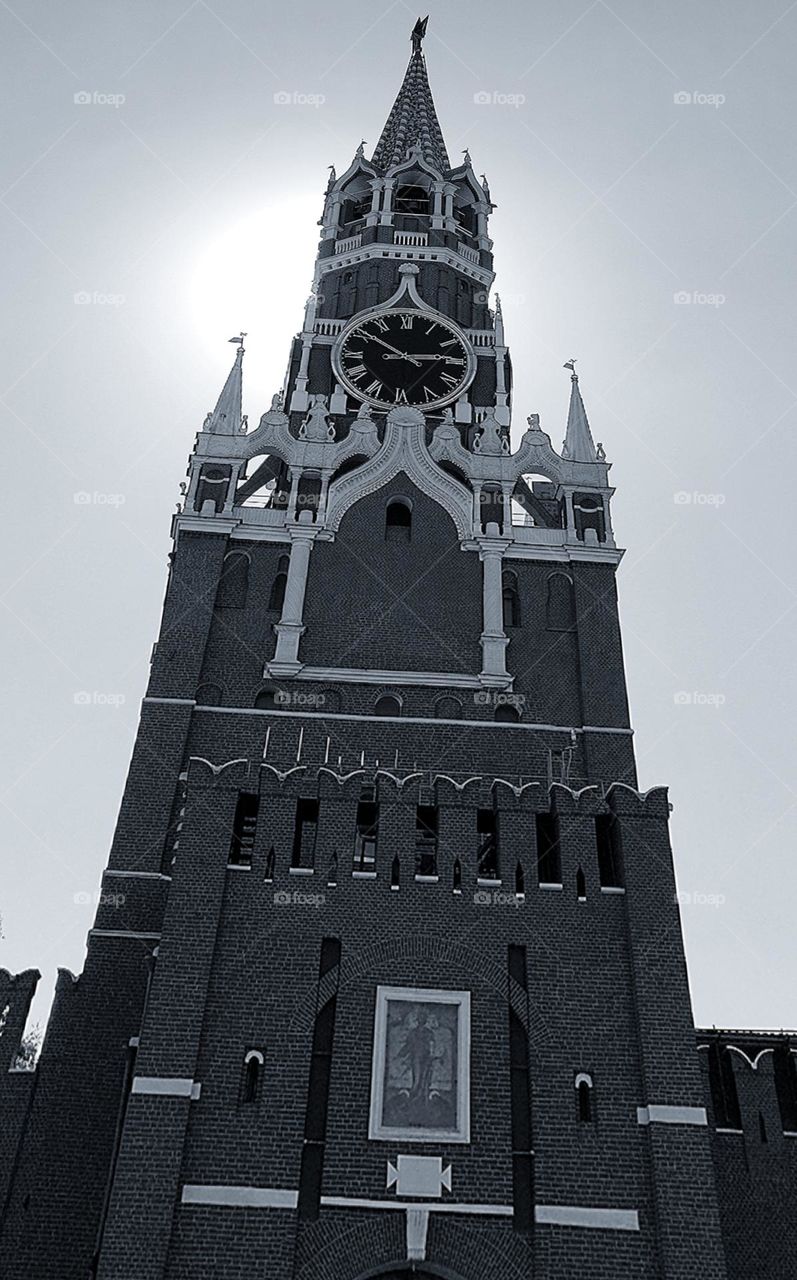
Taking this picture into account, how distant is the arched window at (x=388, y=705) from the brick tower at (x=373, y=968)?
0.37 feet

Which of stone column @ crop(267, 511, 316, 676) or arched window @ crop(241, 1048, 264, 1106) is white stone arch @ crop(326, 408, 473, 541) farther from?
arched window @ crop(241, 1048, 264, 1106)

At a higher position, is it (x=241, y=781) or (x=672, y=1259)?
(x=241, y=781)

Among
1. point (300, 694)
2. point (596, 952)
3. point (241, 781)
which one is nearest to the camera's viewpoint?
point (596, 952)

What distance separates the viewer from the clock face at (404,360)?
144 feet

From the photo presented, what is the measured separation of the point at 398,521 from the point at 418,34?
1926 inches

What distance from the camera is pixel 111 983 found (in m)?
26.9

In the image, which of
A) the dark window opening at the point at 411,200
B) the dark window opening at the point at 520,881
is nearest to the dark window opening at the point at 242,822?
the dark window opening at the point at 520,881

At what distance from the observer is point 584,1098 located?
71.1 feet

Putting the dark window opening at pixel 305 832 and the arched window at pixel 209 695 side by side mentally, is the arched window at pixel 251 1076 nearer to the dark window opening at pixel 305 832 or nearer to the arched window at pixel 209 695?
the dark window opening at pixel 305 832

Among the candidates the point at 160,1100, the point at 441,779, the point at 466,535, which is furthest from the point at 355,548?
the point at 160,1100

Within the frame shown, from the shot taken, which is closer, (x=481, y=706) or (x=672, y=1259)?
(x=672, y=1259)

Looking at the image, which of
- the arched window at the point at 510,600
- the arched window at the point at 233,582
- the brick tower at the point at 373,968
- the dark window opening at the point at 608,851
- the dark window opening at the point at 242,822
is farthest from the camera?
the arched window at the point at 510,600

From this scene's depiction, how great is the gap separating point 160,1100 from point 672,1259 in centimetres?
890

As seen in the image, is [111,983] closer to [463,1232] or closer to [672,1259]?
[463,1232]
